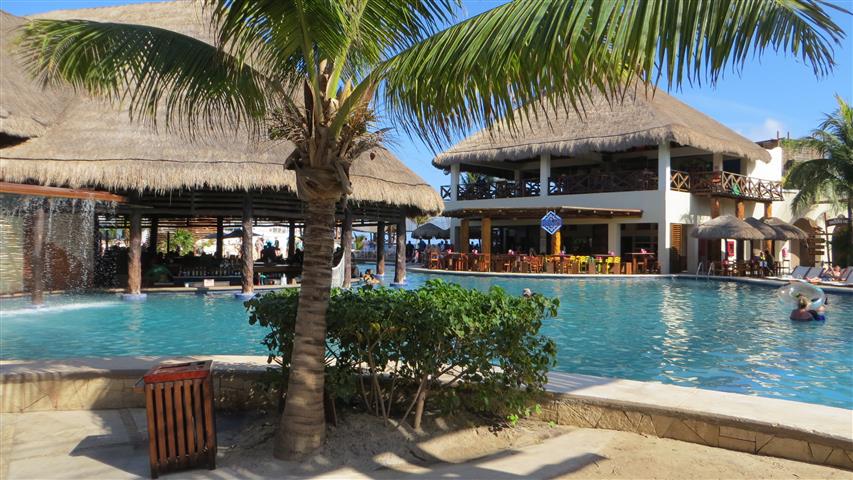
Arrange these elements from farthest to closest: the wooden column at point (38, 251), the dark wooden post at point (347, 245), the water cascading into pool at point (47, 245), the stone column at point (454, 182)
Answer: the stone column at point (454, 182) < the dark wooden post at point (347, 245) < the water cascading into pool at point (47, 245) < the wooden column at point (38, 251)

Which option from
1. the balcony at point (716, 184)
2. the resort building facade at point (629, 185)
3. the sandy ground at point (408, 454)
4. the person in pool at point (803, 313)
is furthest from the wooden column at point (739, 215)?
the sandy ground at point (408, 454)

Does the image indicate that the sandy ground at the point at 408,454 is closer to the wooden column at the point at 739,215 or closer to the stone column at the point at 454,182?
the wooden column at the point at 739,215

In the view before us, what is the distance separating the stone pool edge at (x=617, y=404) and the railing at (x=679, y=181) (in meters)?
21.2

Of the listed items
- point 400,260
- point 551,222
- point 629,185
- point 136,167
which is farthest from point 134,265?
point 629,185

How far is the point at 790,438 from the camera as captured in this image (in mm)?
3455

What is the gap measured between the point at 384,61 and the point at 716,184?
76.0ft

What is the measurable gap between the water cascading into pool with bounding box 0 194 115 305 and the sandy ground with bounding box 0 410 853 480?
7.14m

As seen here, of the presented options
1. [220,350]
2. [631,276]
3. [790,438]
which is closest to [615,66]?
[790,438]

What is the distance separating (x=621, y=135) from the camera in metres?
23.4

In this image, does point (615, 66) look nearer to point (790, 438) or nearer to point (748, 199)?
point (790, 438)

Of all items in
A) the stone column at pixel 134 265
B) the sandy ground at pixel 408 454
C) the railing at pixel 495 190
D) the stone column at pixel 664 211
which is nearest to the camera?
the sandy ground at pixel 408 454

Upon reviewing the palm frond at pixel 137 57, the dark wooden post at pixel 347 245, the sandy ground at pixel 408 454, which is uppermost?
the palm frond at pixel 137 57

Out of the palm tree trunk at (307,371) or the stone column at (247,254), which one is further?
the stone column at (247,254)

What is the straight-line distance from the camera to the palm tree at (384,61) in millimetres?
2494
